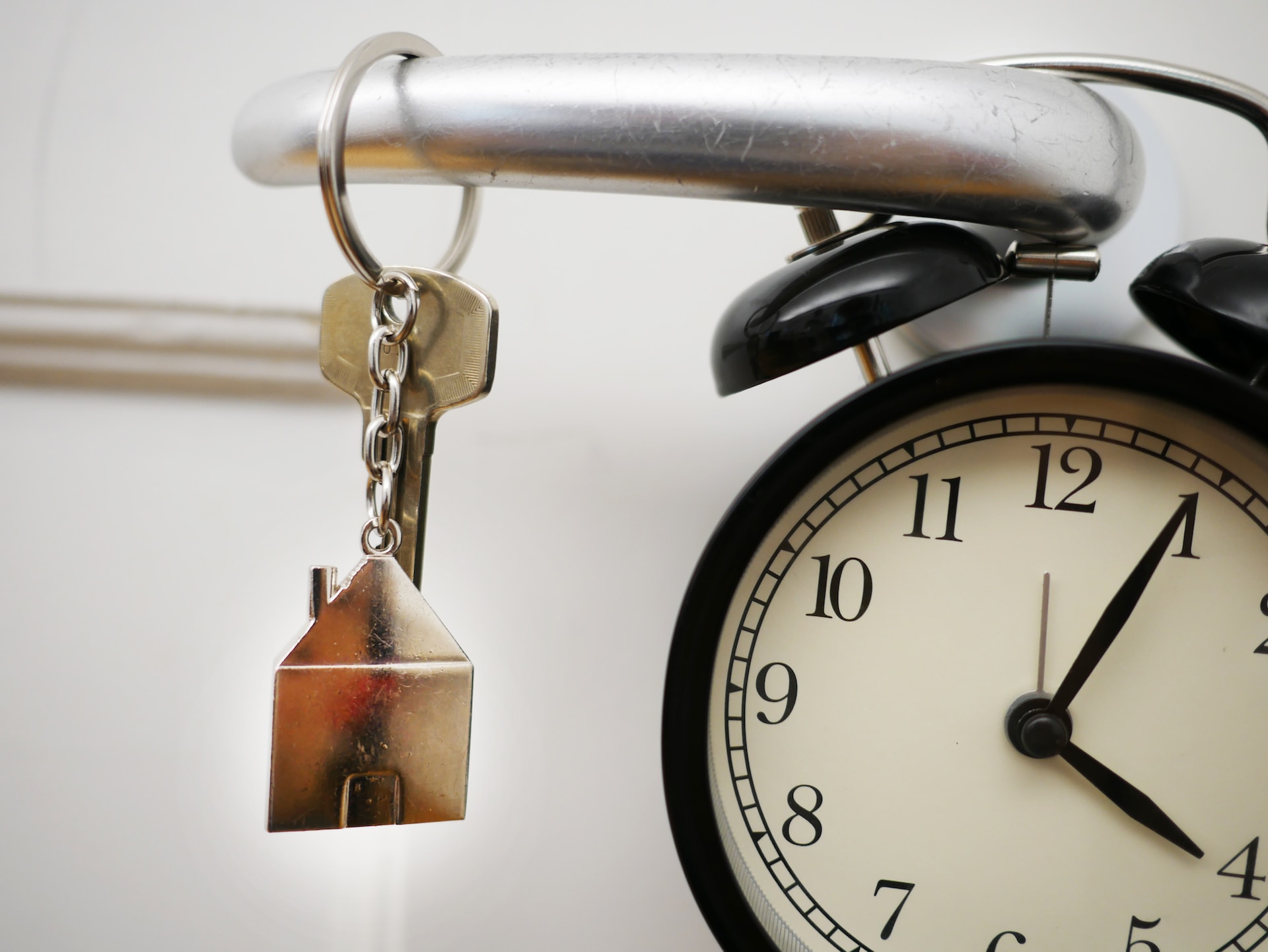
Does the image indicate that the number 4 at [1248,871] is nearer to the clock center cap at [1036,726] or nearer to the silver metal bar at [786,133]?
the clock center cap at [1036,726]

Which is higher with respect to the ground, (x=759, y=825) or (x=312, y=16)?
(x=312, y=16)

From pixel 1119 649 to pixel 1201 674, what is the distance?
0.04m

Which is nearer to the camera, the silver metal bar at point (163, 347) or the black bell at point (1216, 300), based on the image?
the black bell at point (1216, 300)

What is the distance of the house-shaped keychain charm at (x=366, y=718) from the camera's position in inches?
12.1

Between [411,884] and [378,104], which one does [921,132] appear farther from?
[411,884]

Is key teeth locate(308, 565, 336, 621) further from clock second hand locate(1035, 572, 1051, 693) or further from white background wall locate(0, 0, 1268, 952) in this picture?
clock second hand locate(1035, 572, 1051, 693)

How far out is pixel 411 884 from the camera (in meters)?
0.48

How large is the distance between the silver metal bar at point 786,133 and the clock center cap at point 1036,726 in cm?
21

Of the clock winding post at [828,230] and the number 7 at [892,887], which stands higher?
the clock winding post at [828,230]

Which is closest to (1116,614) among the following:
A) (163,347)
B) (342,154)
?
(342,154)

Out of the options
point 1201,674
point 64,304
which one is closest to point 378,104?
point 64,304

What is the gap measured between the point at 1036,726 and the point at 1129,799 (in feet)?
0.21

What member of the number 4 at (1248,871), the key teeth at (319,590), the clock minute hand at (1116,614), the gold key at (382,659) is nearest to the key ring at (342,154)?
the gold key at (382,659)

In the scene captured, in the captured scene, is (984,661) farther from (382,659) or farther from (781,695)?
(382,659)
